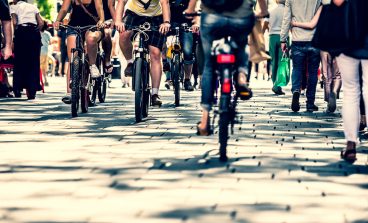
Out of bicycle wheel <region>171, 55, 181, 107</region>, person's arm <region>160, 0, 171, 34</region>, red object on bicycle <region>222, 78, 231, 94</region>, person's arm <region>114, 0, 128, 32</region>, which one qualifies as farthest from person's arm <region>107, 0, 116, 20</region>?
red object on bicycle <region>222, 78, 231, 94</region>

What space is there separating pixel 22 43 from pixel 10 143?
8.64 m

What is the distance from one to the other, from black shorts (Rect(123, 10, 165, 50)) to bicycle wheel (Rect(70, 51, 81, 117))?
872 millimetres

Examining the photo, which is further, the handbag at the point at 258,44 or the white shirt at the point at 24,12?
the white shirt at the point at 24,12

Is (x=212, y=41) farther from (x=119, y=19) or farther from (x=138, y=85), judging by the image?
(x=119, y=19)

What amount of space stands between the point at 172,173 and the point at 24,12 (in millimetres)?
10889

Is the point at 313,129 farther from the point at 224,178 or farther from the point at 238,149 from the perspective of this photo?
the point at 224,178

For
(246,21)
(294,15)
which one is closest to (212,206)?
(246,21)

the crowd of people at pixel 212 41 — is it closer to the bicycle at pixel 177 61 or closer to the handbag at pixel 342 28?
the handbag at pixel 342 28

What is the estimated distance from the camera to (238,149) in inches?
393

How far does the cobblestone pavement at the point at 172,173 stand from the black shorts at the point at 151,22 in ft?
3.63

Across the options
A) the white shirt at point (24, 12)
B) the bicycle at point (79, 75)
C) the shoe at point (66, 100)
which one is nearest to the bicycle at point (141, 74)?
the bicycle at point (79, 75)

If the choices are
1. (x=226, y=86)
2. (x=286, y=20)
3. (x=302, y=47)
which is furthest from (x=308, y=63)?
(x=226, y=86)

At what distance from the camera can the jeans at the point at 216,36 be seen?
947cm

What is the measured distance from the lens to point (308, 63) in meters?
15.7
